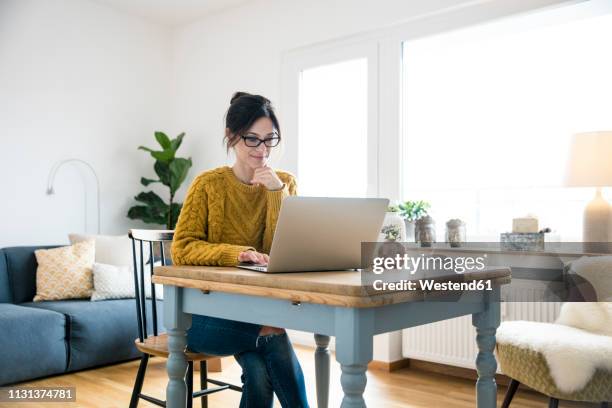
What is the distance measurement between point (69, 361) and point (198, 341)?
72.8 inches

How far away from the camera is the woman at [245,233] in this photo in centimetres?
168

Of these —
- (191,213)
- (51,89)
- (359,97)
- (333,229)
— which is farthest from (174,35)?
(333,229)

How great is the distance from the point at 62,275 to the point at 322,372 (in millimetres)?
2212

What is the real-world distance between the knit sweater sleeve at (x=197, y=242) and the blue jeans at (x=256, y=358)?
0.18 metres

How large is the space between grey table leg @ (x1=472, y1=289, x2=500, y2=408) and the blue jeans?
0.50 m

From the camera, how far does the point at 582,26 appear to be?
316 centimetres

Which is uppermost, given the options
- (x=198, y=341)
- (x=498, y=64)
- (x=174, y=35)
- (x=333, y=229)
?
(x=174, y=35)

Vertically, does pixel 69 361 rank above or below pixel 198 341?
below

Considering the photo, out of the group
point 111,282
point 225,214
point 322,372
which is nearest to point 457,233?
point 322,372

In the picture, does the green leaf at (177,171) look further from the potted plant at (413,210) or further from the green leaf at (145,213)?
the potted plant at (413,210)

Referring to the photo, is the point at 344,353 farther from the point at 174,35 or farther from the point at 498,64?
the point at 174,35

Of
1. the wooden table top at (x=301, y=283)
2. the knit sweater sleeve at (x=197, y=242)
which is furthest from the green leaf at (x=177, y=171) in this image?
the wooden table top at (x=301, y=283)

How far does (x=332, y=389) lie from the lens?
305cm

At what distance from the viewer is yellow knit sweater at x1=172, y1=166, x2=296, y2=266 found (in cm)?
180
